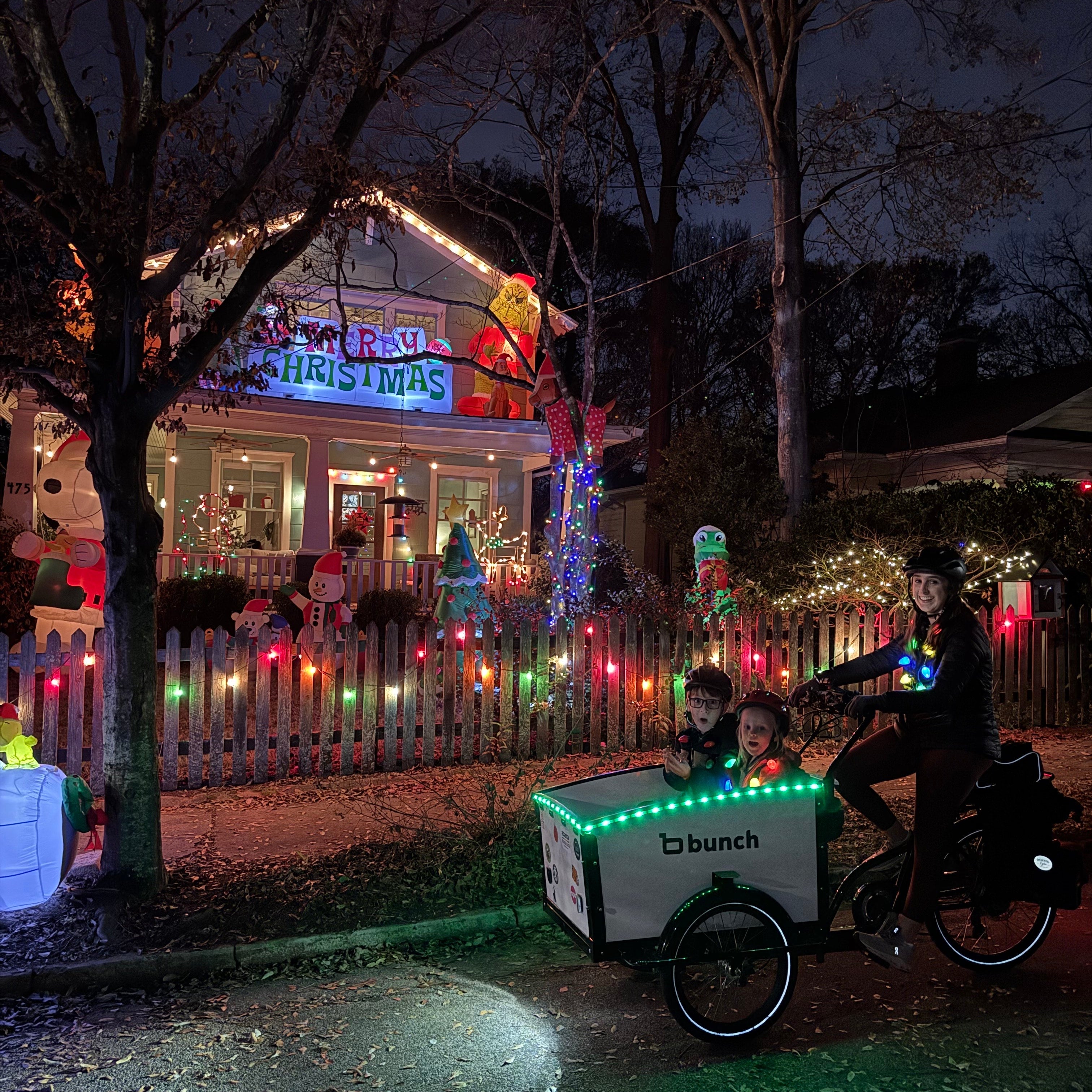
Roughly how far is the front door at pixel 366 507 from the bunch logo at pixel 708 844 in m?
15.6

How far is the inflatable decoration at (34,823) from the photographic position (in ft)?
15.6

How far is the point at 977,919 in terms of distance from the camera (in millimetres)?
4250

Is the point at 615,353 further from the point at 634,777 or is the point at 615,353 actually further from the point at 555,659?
the point at 634,777

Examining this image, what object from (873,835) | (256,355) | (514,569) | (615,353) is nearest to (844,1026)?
(873,835)

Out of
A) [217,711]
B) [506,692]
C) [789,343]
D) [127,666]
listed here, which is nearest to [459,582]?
[506,692]

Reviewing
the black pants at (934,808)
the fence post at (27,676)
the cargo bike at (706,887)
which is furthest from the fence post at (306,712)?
the black pants at (934,808)

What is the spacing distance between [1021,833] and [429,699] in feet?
17.5

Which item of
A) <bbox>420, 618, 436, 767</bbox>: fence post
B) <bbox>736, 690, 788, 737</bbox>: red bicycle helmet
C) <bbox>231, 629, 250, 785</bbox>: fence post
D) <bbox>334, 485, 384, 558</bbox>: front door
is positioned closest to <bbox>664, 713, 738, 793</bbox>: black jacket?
<bbox>736, 690, 788, 737</bbox>: red bicycle helmet

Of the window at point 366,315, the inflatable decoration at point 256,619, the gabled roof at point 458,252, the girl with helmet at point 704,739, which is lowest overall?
the girl with helmet at point 704,739

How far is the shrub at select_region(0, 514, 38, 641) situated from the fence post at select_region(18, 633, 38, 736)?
19.6 feet

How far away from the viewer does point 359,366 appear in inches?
657

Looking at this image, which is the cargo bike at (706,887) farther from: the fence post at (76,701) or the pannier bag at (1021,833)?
the fence post at (76,701)

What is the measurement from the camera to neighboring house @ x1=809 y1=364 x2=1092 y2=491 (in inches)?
762

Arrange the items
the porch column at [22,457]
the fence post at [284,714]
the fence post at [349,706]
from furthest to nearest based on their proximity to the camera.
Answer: the porch column at [22,457] → the fence post at [349,706] → the fence post at [284,714]
